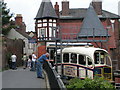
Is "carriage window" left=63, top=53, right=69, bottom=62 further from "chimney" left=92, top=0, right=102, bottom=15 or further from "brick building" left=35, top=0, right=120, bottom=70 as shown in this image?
"chimney" left=92, top=0, right=102, bottom=15

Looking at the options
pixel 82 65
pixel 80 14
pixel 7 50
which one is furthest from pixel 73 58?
pixel 80 14

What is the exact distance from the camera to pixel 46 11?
47.5m

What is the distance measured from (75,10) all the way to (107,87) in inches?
1595

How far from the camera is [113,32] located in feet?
163

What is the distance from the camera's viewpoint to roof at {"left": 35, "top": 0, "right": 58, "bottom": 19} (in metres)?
46.9

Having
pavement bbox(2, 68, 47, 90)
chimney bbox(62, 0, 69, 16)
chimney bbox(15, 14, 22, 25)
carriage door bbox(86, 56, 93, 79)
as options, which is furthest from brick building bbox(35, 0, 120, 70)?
pavement bbox(2, 68, 47, 90)

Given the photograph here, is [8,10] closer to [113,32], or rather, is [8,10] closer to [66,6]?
[66,6]

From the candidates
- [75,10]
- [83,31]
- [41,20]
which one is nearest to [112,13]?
[75,10]

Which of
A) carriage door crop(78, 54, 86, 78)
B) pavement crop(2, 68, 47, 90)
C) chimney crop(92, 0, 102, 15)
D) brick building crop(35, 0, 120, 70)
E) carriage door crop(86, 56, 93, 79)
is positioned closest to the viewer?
pavement crop(2, 68, 47, 90)

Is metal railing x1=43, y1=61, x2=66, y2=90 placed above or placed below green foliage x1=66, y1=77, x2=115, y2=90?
above

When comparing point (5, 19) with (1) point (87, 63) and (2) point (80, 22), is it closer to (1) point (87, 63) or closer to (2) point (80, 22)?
(2) point (80, 22)

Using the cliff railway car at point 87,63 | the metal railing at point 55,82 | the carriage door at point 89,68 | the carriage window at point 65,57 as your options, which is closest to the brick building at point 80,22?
the carriage window at point 65,57

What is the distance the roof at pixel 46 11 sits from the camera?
154ft

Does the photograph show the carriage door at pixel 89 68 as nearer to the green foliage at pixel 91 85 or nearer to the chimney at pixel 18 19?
the green foliage at pixel 91 85
